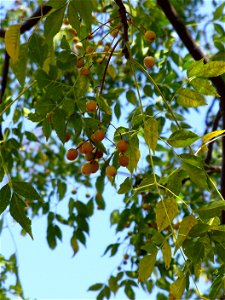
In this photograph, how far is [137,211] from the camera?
3.62m

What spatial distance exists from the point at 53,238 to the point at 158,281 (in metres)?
0.85

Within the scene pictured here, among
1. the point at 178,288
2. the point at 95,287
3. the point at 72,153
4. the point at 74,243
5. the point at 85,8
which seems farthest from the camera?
the point at 95,287

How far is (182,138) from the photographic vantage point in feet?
5.20

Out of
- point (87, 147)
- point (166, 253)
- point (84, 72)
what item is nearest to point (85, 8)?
point (84, 72)

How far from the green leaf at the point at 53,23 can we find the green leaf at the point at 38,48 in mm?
190

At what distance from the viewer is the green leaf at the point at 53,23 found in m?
1.42

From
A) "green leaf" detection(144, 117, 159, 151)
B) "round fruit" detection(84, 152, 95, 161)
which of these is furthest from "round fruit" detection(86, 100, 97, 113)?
"green leaf" detection(144, 117, 159, 151)

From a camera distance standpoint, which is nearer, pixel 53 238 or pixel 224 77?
pixel 224 77

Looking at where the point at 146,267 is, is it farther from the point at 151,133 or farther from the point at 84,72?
the point at 84,72

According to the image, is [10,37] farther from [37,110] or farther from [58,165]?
[58,165]

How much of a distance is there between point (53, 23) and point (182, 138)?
1.63 ft

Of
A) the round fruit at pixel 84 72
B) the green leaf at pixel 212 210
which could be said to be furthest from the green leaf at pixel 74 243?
the green leaf at pixel 212 210

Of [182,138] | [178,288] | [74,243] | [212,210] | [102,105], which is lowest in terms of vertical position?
[178,288]

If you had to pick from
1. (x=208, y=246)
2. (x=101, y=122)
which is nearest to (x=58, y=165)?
(x=101, y=122)
